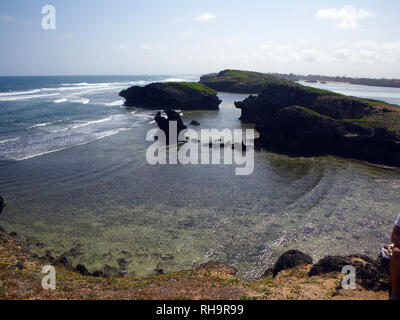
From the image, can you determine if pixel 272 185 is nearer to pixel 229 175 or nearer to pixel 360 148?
pixel 229 175

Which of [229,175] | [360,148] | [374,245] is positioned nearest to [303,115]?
[360,148]

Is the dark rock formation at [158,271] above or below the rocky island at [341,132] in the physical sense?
below

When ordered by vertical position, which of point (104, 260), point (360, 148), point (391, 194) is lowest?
point (104, 260)

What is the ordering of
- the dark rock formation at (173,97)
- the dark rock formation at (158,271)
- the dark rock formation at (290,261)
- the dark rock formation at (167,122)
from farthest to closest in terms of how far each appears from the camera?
1. the dark rock formation at (173,97)
2. the dark rock formation at (167,122)
3. the dark rock formation at (158,271)
4. the dark rock formation at (290,261)

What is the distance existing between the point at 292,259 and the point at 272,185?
11.9 m

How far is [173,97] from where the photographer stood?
→ 266 ft

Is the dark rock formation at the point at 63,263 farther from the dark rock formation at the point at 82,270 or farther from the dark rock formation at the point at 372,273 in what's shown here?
the dark rock formation at the point at 372,273

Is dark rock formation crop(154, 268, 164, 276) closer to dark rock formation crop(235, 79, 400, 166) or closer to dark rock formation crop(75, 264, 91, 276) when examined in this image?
dark rock formation crop(75, 264, 91, 276)

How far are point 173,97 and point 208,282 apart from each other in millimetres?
74249

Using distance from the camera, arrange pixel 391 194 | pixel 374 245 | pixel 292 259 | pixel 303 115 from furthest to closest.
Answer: pixel 303 115 < pixel 391 194 < pixel 374 245 < pixel 292 259

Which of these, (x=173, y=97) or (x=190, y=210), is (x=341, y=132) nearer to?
(x=190, y=210)

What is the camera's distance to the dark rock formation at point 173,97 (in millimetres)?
82125

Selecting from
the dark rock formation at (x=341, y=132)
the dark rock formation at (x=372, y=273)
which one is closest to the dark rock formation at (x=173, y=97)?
the dark rock formation at (x=341, y=132)

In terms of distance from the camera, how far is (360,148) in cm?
3459
